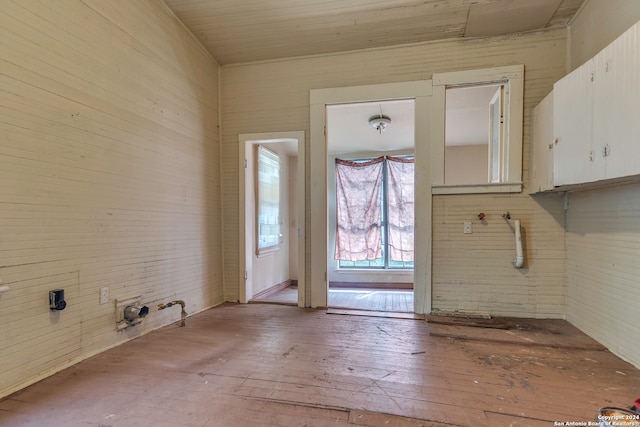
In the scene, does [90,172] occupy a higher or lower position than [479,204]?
higher

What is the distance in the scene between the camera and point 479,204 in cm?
318

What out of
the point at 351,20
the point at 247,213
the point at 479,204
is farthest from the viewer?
the point at 247,213

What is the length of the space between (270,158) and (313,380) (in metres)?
3.42

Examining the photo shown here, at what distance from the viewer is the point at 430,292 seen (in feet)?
10.7

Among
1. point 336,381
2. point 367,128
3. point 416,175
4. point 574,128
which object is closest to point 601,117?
point 574,128

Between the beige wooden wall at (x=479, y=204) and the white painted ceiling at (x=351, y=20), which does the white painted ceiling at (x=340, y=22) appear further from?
the beige wooden wall at (x=479, y=204)

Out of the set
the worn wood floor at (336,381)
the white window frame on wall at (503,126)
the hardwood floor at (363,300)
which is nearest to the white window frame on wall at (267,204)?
the hardwood floor at (363,300)

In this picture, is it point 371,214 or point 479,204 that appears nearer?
point 479,204

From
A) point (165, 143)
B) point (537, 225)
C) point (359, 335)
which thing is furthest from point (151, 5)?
point (537, 225)

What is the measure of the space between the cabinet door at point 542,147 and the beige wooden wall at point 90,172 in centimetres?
347

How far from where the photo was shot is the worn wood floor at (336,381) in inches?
60.9

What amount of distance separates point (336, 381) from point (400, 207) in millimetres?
4097

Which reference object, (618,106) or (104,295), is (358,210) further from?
(104,295)

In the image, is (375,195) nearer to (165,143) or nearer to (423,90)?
(423,90)
